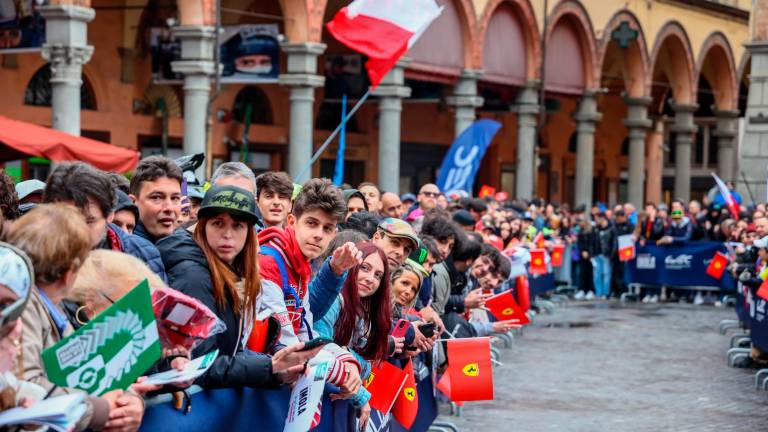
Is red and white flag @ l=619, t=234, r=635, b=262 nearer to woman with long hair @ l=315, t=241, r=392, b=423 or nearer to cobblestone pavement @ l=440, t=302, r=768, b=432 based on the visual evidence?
cobblestone pavement @ l=440, t=302, r=768, b=432

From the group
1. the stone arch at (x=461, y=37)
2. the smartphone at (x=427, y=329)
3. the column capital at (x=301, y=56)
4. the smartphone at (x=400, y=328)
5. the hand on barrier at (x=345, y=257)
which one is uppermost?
the stone arch at (x=461, y=37)

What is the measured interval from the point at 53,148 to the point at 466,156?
28.1 feet

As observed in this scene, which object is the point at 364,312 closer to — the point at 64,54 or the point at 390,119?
the point at 64,54

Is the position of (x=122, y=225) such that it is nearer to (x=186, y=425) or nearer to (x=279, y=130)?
(x=186, y=425)

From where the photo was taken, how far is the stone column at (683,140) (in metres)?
43.1

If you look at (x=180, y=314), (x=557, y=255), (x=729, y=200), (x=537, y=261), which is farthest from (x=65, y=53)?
(x=180, y=314)

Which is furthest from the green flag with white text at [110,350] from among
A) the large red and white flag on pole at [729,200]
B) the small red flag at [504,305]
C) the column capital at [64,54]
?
the large red and white flag on pole at [729,200]

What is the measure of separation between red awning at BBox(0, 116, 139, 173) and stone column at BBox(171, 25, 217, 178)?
7928 mm

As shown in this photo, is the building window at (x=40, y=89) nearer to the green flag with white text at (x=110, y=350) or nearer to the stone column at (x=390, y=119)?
the stone column at (x=390, y=119)

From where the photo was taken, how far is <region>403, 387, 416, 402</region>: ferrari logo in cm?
811

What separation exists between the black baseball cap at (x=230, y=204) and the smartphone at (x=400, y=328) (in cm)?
250

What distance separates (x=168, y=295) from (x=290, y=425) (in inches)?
55.2

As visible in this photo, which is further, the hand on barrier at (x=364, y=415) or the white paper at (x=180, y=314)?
the hand on barrier at (x=364, y=415)

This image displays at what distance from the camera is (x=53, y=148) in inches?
580
